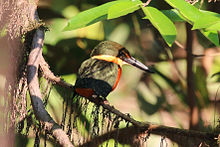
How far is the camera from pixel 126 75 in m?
2.84

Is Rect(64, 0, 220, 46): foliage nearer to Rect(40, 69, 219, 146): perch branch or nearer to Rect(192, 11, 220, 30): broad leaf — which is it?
Rect(192, 11, 220, 30): broad leaf

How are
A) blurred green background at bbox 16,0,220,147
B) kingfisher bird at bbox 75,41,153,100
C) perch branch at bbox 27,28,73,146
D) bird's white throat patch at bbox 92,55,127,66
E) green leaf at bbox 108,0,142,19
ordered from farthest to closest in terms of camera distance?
1. blurred green background at bbox 16,0,220,147
2. bird's white throat patch at bbox 92,55,127,66
3. kingfisher bird at bbox 75,41,153,100
4. perch branch at bbox 27,28,73,146
5. green leaf at bbox 108,0,142,19

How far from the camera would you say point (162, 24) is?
646mm

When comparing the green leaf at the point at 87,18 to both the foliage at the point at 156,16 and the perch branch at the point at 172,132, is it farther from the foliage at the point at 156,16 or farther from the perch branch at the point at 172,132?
the perch branch at the point at 172,132

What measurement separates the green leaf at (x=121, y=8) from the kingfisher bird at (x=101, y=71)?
1017 mm

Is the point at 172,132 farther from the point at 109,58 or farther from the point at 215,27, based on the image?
the point at 215,27

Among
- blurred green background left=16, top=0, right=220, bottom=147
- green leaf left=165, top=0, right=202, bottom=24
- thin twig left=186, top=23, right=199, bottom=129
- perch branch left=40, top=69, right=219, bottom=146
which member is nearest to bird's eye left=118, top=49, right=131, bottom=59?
perch branch left=40, top=69, right=219, bottom=146

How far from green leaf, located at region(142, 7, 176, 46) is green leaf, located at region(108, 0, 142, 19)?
0.7 inches

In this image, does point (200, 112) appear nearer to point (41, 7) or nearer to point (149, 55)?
point (149, 55)

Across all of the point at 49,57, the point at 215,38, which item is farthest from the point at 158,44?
the point at 215,38

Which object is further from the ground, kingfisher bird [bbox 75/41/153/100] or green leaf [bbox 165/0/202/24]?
kingfisher bird [bbox 75/41/153/100]

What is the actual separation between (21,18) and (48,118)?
1.55ft

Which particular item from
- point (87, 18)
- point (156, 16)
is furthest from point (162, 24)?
point (87, 18)

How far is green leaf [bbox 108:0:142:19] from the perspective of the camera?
0.61 m
